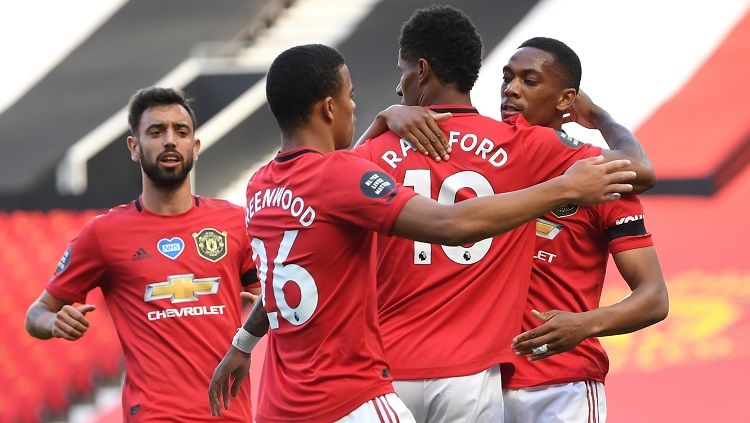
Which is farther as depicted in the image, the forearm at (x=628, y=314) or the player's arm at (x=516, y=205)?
the forearm at (x=628, y=314)

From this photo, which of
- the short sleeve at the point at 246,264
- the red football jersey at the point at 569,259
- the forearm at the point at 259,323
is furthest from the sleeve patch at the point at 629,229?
the short sleeve at the point at 246,264

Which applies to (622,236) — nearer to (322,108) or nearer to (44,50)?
(322,108)

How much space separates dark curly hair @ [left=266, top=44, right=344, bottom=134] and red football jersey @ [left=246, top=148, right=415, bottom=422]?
12 cm

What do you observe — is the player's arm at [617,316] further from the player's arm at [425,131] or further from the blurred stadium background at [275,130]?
the blurred stadium background at [275,130]

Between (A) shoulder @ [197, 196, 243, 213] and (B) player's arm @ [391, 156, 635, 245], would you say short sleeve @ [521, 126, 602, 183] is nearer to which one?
A: (B) player's arm @ [391, 156, 635, 245]

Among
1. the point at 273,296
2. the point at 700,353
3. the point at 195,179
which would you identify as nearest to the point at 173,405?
the point at 273,296

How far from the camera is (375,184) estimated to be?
3346 millimetres

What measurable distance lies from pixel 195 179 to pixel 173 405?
5.81 meters

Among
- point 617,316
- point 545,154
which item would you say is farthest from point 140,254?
point 617,316

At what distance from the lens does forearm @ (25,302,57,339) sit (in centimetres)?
496

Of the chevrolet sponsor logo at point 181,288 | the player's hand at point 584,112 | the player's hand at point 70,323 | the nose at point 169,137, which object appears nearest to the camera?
the player's hand at point 584,112

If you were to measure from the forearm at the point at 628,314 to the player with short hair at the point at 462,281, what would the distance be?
23cm

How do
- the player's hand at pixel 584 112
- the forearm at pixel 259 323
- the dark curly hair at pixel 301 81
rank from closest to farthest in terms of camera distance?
the dark curly hair at pixel 301 81 → the forearm at pixel 259 323 → the player's hand at pixel 584 112

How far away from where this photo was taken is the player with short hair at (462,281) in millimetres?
3750
